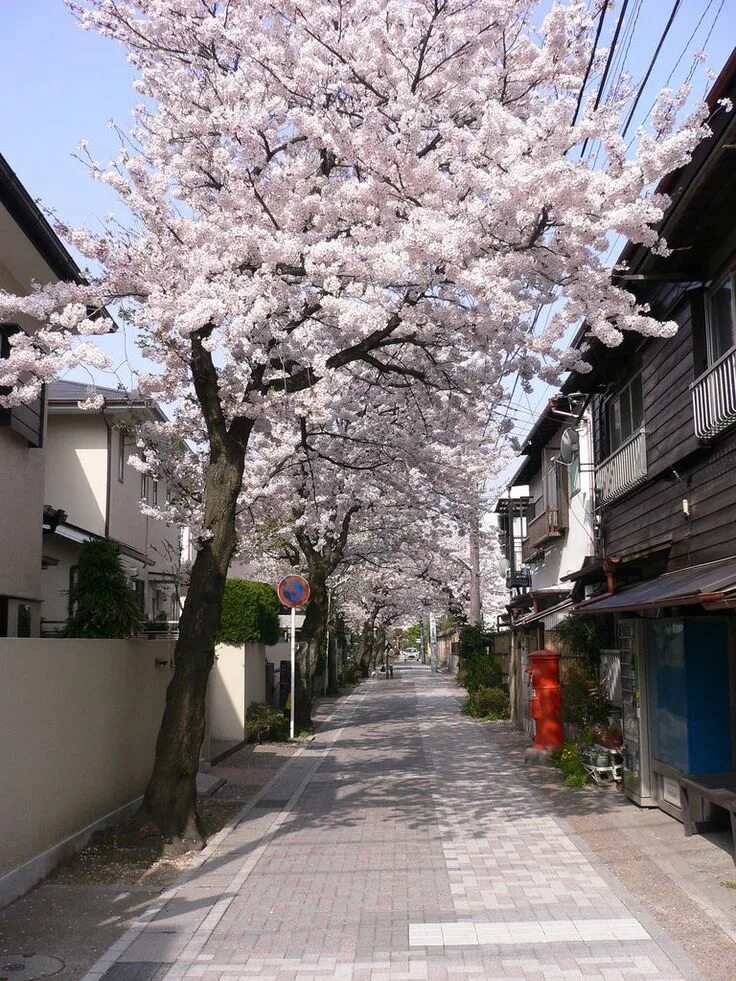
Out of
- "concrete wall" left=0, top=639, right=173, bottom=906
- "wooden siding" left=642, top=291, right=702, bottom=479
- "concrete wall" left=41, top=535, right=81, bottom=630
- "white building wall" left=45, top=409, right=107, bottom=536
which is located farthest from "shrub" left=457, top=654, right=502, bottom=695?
"concrete wall" left=0, top=639, right=173, bottom=906

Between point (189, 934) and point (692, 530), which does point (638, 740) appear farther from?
point (189, 934)

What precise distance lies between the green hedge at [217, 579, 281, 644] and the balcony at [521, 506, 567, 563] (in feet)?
21.0

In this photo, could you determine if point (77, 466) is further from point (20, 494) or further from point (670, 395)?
point (670, 395)

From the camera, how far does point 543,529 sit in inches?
901

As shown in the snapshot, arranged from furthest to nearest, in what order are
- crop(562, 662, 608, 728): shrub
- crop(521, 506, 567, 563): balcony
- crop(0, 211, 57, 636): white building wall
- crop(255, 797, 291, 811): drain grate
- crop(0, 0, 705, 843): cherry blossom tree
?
crop(521, 506, 567, 563): balcony, crop(562, 662, 608, 728): shrub, crop(255, 797, 291, 811): drain grate, crop(0, 211, 57, 636): white building wall, crop(0, 0, 705, 843): cherry blossom tree

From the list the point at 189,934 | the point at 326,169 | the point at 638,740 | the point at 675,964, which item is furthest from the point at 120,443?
the point at 675,964

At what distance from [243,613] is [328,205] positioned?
11.1 m

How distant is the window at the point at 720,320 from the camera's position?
34.0 feet

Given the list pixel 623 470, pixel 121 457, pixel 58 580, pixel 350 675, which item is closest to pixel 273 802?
pixel 623 470

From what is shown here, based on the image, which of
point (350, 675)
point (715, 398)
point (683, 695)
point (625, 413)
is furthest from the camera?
point (350, 675)

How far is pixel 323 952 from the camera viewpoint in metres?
6.64

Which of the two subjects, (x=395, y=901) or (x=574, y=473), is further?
(x=574, y=473)

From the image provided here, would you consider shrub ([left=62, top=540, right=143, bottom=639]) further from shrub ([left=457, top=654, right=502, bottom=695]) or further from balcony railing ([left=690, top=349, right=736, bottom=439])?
shrub ([left=457, top=654, right=502, bottom=695])

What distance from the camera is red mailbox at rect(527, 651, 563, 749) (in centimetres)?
1639
